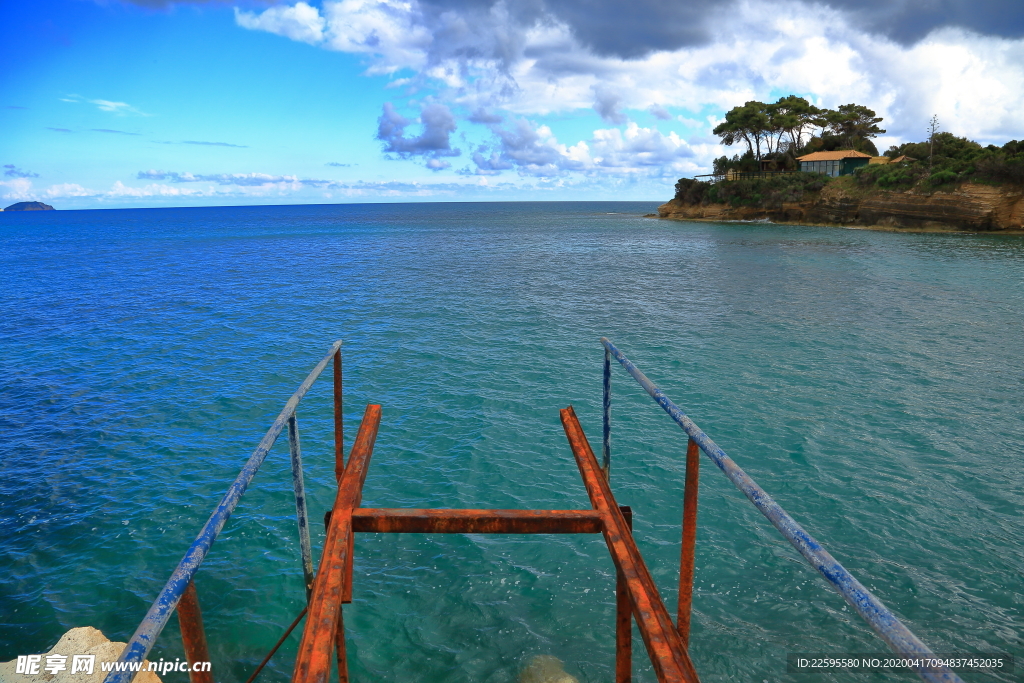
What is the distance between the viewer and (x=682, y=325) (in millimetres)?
20781

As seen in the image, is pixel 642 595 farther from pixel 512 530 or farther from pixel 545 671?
pixel 545 671

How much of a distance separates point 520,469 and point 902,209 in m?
62.7

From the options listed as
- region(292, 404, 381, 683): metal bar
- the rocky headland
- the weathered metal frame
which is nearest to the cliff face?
the rocky headland

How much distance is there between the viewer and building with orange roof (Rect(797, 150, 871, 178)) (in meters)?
71.9

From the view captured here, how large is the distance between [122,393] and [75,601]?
865 cm

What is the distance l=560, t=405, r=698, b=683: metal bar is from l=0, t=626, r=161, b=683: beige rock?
4646 millimetres

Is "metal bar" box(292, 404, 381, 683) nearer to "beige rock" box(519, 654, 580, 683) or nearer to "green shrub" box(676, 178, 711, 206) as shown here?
"beige rock" box(519, 654, 580, 683)

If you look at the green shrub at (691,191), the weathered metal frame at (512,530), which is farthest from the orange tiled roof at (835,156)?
the weathered metal frame at (512,530)

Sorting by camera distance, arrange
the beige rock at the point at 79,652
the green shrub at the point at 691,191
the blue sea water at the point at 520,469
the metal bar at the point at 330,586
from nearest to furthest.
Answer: the metal bar at the point at 330,586, the beige rock at the point at 79,652, the blue sea water at the point at 520,469, the green shrub at the point at 691,191

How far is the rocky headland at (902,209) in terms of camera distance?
49.4 metres

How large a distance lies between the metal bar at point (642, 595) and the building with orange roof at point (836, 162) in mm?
79278

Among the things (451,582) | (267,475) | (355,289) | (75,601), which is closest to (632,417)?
(451,582)

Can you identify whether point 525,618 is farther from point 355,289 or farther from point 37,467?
point 355,289

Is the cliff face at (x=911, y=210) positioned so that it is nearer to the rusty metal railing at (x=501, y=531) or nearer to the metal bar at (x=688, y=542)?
the rusty metal railing at (x=501, y=531)
